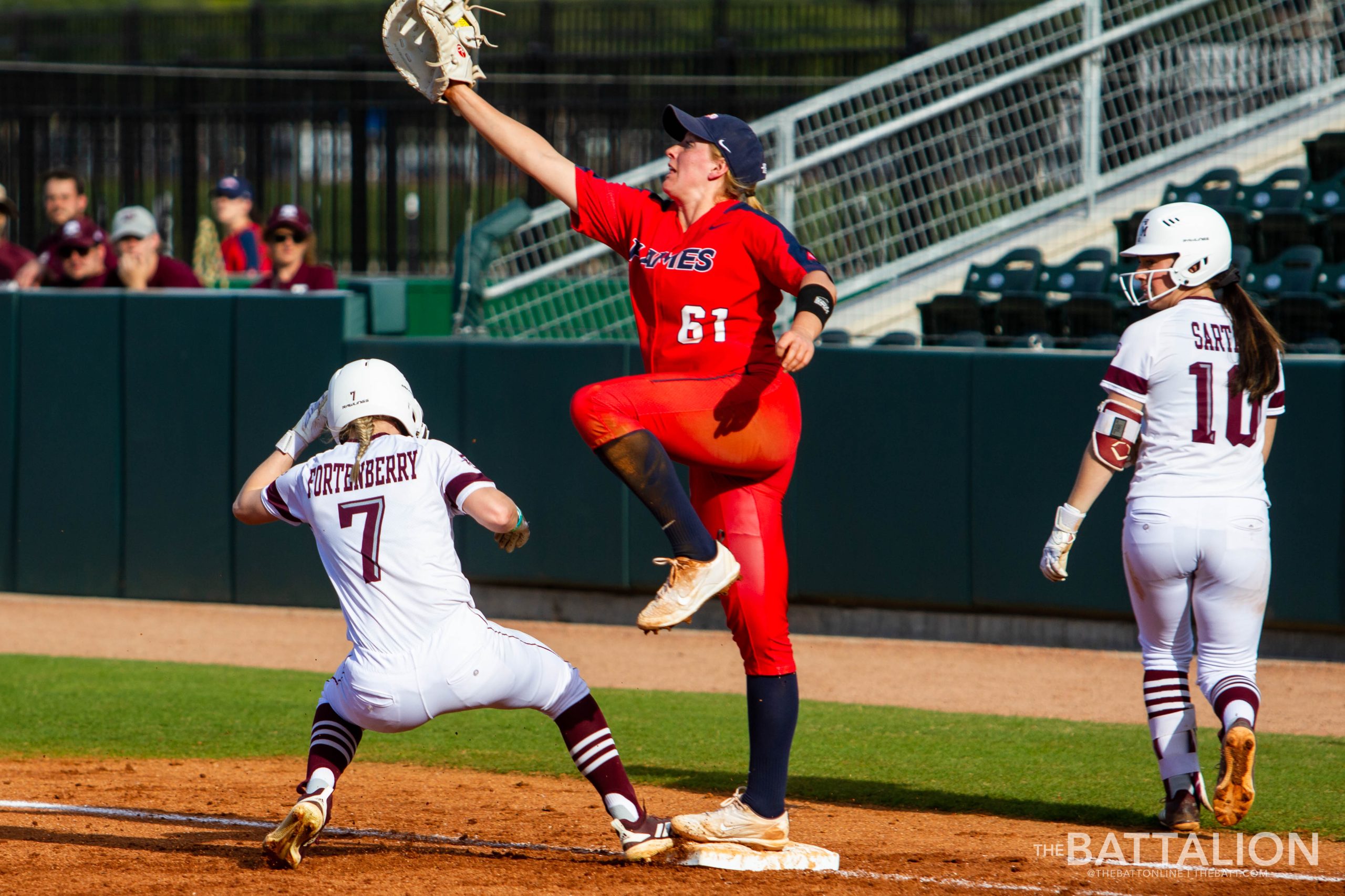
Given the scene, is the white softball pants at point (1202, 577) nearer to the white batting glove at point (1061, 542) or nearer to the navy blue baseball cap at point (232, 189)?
the white batting glove at point (1061, 542)

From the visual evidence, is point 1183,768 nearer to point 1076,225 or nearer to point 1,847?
point 1,847

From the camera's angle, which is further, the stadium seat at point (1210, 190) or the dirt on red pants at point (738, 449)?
the stadium seat at point (1210, 190)

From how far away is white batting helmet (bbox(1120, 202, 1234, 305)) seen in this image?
17.3 ft

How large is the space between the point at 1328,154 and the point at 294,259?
287 inches

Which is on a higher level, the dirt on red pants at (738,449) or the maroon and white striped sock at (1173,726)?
the dirt on red pants at (738,449)

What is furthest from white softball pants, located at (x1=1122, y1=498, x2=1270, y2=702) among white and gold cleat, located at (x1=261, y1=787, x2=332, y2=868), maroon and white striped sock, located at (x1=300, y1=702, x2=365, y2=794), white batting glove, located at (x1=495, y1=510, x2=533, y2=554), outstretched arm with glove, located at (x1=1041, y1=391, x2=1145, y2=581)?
white and gold cleat, located at (x1=261, y1=787, x2=332, y2=868)

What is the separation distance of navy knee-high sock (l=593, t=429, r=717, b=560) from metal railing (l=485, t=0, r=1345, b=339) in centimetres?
632

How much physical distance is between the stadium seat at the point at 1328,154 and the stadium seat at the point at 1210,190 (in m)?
0.56

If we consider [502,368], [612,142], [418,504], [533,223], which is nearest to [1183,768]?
[418,504]

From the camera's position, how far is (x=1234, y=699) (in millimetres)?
5125

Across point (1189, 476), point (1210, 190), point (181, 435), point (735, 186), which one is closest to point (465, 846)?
point (735, 186)

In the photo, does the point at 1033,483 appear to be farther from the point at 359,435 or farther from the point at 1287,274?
the point at 359,435

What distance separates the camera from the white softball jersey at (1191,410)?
515 cm

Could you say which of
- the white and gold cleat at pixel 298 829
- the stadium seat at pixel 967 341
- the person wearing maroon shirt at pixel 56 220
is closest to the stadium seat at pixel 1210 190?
the stadium seat at pixel 967 341
